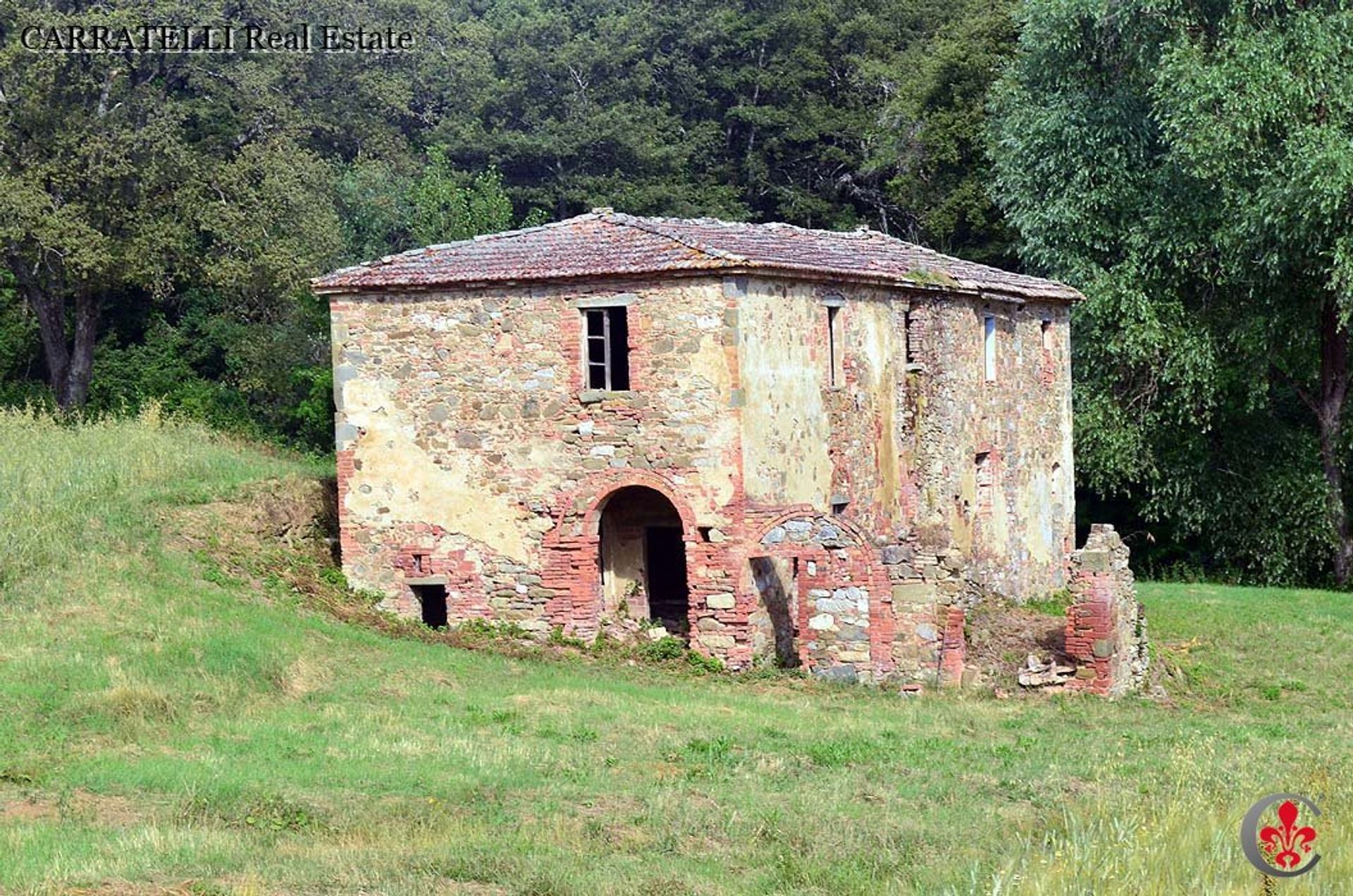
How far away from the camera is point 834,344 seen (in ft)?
88.7

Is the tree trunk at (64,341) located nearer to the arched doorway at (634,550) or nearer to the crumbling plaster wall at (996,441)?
the arched doorway at (634,550)

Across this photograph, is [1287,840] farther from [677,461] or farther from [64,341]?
[64,341]

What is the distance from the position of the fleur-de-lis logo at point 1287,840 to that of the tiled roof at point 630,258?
13.5 m

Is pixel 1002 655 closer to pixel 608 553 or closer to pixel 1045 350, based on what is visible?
pixel 608 553

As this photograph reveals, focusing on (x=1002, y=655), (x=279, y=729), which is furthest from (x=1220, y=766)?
(x=279, y=729)

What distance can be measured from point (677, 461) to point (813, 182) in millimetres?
35030

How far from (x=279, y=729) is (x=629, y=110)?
43.9 metres

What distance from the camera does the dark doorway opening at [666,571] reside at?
27469 mm

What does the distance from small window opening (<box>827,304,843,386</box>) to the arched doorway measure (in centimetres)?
303

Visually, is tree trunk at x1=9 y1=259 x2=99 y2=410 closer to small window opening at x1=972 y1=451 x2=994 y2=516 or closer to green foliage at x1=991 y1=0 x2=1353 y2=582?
green foliage at x1=991 y1=0 x2=1353 y2=582

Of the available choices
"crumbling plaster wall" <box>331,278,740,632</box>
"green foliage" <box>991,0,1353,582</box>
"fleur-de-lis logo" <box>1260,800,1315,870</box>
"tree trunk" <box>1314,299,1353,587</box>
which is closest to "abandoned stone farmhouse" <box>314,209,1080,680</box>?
"crumbling plaster wall" <box>331,278,740,632</box>

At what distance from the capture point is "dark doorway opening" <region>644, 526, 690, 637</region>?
27469mm

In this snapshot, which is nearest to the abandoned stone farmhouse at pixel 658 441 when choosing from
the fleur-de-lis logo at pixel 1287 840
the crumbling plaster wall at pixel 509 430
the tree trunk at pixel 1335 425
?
the crumbling plaster wall at pixel 509 430

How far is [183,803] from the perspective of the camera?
15352 millimetres
